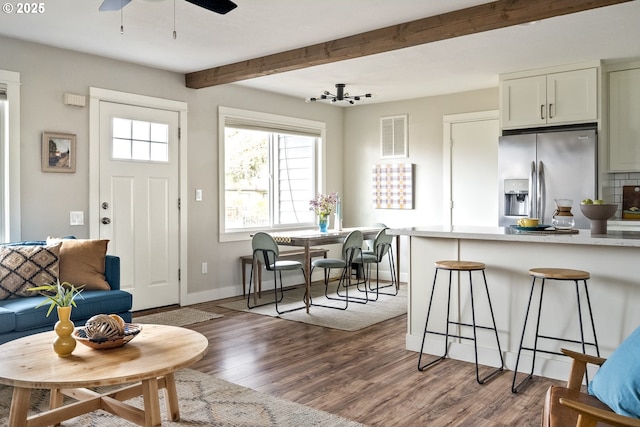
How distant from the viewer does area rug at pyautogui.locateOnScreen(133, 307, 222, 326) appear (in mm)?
4867

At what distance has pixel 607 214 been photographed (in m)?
3.29

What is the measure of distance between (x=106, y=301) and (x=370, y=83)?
3848mm

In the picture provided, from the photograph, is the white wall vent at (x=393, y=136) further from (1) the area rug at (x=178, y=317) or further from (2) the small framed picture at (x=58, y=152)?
(2) the small framed picture at (x=58, y=152)

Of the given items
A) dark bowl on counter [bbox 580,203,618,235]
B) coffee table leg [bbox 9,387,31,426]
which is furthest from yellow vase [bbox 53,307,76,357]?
dark bowl on counter [bbox 580,203,618,235]

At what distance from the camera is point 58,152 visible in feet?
15.1

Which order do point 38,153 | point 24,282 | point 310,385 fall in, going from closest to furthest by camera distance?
point 310,385
point 24,282
point 38,153

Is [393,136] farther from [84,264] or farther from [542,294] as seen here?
[84,264]

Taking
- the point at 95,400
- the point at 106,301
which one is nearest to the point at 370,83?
the point at 106,301

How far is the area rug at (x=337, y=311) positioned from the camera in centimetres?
493

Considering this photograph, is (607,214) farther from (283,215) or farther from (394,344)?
(283,215)

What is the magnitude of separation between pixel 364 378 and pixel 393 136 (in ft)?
14.7

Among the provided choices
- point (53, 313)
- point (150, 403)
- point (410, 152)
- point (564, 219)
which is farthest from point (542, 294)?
point (410, 152)

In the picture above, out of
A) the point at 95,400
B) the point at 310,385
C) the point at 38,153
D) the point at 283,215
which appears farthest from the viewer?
the point at 283,215

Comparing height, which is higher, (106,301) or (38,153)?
(38,153)
